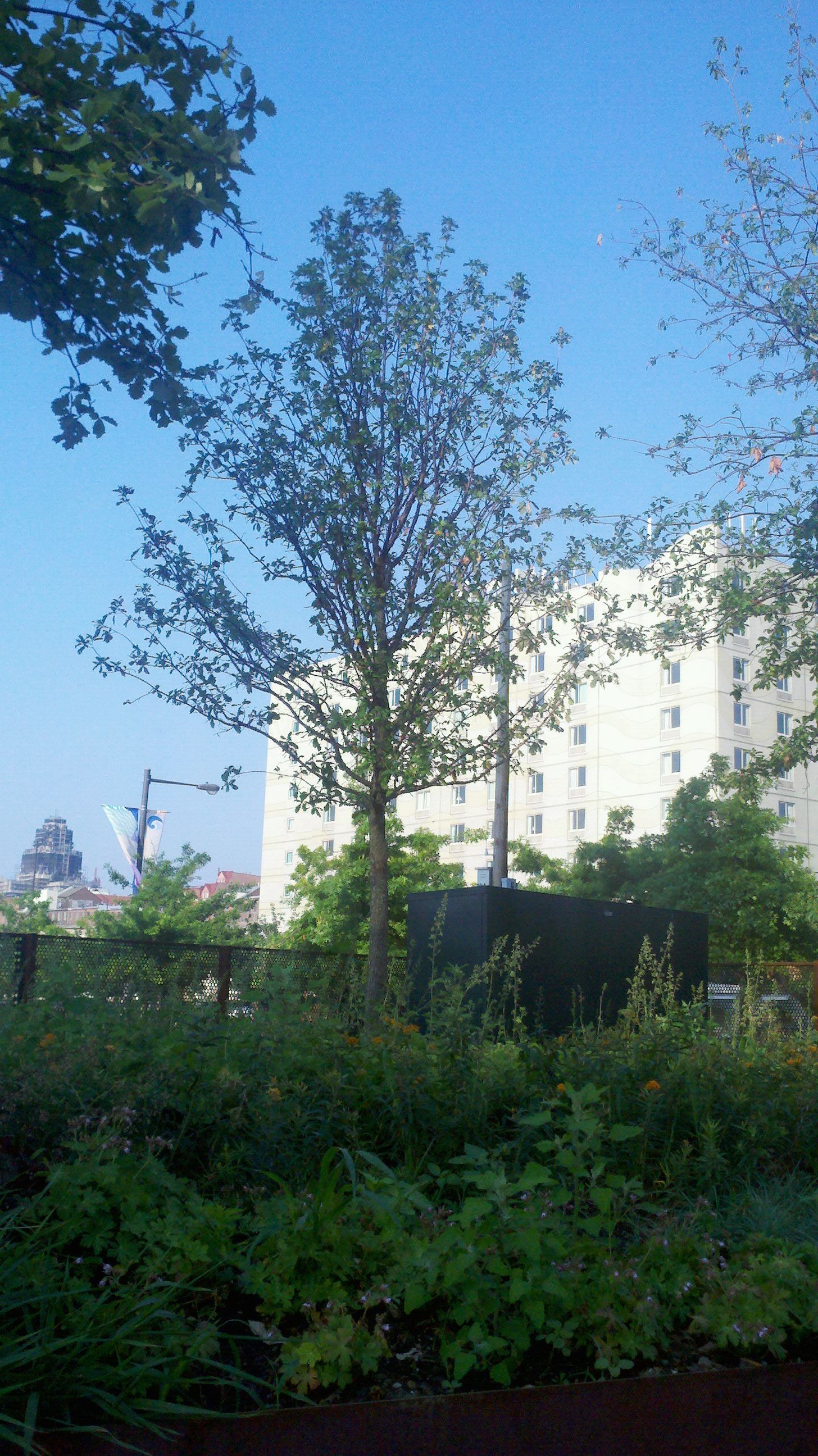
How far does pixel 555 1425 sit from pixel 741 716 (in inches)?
1904

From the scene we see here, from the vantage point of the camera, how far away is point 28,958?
31.0ft

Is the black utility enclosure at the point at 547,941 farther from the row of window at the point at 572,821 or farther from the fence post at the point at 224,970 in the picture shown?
the row of window at the point at 572,821

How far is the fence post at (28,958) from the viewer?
910 cm

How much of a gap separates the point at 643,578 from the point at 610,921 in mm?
4414

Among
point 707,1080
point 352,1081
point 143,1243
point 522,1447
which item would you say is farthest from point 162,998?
point 522,1447

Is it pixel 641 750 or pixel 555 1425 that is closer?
pixel 555 1425

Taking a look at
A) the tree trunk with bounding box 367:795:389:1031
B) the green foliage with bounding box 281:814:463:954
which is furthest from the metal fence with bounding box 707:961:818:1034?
the green foliage with bounding box 281:814:463:954

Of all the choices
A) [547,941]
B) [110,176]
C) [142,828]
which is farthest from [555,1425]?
[142,828]

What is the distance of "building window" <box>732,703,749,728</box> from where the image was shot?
159 feet

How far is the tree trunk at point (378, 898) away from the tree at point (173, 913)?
947cm

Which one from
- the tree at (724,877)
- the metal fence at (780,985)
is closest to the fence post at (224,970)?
the metal fence at (780,985)

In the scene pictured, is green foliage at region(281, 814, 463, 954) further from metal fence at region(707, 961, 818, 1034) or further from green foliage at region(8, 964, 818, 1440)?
green foliage at region(8, 964, 818, 1440)

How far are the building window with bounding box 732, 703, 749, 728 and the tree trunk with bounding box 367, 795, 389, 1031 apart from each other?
40.5 m

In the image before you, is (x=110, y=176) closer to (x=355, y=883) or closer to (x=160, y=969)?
(x=160, y=969)
